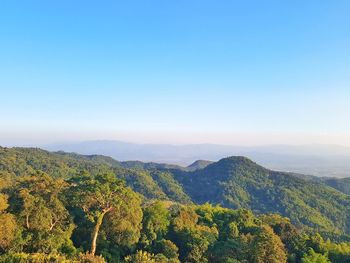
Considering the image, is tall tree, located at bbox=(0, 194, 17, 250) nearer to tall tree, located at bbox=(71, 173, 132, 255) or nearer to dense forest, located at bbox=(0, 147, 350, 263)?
dense forest, located at bbox=(0, 147, 350, 263)

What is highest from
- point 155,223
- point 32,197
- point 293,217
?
point 32,197

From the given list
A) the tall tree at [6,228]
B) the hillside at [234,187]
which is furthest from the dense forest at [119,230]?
the hillside at [234,187]

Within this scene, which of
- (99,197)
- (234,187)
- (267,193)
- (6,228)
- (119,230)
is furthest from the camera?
(234,187)

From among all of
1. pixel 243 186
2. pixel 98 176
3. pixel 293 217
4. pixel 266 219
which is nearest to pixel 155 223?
pixel 98 176

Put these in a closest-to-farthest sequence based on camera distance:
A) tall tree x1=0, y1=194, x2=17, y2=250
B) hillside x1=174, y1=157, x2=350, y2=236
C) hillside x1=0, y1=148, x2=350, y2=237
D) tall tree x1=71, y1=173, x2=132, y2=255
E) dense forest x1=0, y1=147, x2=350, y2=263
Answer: tall tree x1=0, y1=194, x2=17, y2=250
dense forest x1=0, y1=147, x2=350, y2=263
tall tree x1=71, y1=173, x2=132, y2=255
hillside x1=0, y1=148, x2=350, y2=237
hillside x1=174, y1=157, x2=350, y2=236

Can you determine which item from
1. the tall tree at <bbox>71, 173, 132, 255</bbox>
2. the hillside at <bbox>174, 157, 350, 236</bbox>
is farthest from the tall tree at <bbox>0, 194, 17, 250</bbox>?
the hillside at <bbox>174, 157, 350, 236</bbox>

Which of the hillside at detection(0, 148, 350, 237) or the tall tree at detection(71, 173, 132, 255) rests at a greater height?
the tall tree at detection(71, 173, 132, 255)

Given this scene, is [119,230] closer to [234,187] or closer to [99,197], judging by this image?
[99,197]

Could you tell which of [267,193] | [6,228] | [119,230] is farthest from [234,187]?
[6,228]

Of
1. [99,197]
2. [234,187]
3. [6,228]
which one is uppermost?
[99,197]

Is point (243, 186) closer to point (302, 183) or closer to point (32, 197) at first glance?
point (302, 183)

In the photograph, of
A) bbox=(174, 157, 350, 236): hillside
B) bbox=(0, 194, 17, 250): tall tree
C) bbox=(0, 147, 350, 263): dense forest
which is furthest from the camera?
bbox=(174, 157, 350, 236): hillside
